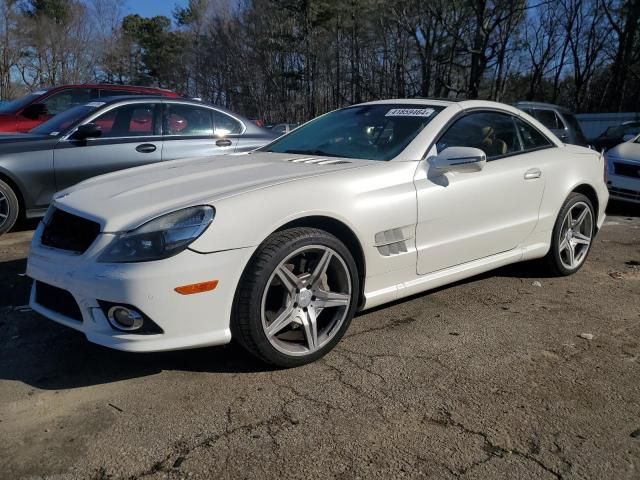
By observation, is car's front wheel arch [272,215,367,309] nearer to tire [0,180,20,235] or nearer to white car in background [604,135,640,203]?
tire [0,180,20,235]

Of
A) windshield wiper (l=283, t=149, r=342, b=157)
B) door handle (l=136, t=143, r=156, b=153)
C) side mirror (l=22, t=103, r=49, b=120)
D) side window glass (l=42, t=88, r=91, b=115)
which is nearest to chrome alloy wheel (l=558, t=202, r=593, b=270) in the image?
windshield wiper (l=283, t=149, r=342, b=157)

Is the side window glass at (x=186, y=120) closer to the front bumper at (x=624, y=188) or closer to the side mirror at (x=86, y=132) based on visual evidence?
the side mirror at (x=86, y=132)

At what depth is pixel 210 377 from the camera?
2879 millimetres

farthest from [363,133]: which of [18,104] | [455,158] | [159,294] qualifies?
[18,104]

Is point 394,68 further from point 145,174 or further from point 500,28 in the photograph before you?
point 145,174

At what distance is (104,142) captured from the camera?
632 centimetres

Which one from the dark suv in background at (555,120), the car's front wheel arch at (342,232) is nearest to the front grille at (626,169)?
the dark suv in background at (555,120)

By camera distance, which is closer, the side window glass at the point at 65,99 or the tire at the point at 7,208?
the tire at the point at 7,208

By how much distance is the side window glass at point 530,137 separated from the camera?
441cm

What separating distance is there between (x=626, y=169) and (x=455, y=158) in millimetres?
6068

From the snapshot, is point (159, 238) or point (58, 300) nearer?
point (159, 238)

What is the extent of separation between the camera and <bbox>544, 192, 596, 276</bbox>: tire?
450 cm

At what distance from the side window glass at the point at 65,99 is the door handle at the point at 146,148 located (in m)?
2.77

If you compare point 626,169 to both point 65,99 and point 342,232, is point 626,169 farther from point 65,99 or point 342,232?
point 65,99
